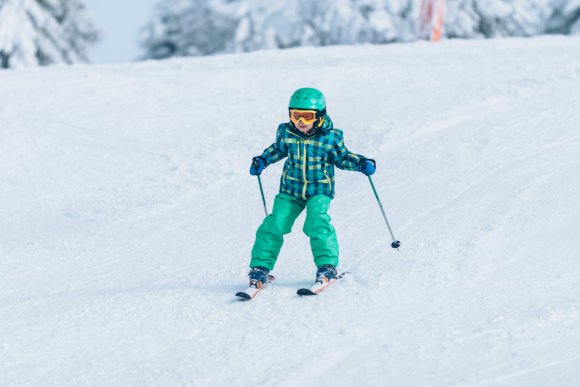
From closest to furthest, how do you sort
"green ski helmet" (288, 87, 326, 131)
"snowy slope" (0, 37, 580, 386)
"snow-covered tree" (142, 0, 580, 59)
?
1. "snowy slope" (0, 37, 580, 386)
2. "green ski helmet" (288, 87, 326, 131)
3. "snow-covered tree" (142, 0, 580, 59)

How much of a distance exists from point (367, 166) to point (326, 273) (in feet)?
2.35

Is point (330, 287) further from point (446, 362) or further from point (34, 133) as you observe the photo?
point (34, 133)

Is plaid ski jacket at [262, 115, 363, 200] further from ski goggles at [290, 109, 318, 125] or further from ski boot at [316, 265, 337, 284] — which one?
ski boot at [316, 265, 337, 284]

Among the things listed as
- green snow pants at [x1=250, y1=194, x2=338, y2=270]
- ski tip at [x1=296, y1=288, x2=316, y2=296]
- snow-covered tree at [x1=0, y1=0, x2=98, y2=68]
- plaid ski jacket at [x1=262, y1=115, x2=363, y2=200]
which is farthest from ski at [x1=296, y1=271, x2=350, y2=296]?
snow-covered tree at [x1=0, y1=0, x2=98, y2=68]

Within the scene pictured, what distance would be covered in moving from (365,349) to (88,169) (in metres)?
5.58

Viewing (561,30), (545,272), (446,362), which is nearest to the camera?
(446,362)

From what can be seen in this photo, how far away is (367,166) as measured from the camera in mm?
6348

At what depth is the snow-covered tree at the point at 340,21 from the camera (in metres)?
25.9

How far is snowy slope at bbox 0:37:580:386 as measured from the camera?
17.8ft

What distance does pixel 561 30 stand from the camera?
27.8 meters

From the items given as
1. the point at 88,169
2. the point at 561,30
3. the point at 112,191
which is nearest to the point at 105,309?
the point at 112,191

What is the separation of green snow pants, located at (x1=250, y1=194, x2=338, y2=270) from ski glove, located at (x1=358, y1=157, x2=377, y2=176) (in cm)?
29

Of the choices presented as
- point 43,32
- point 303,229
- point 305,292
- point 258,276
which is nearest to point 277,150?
point 303,229

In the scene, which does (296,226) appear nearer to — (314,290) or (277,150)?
(277,150)
